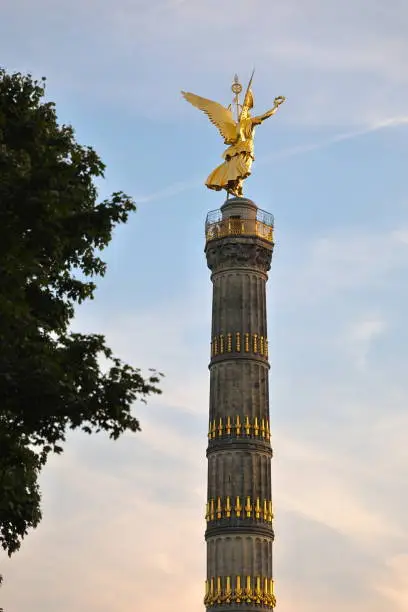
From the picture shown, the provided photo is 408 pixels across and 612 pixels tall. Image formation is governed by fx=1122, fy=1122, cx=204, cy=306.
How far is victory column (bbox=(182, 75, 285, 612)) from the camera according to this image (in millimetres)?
64812

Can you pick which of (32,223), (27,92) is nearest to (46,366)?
(32,223)

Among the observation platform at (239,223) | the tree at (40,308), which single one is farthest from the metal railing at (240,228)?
the tree at (40,308)

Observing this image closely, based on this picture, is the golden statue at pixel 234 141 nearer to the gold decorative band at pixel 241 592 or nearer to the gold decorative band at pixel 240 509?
the gold decorative band at pixel 240 509

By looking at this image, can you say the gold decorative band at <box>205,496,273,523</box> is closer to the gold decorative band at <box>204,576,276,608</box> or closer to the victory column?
the victory column

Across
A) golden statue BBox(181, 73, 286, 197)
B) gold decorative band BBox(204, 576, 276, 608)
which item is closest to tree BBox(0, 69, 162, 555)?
gold decorative band BBox(204, 576, 276, 608)

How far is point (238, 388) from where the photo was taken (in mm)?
68375

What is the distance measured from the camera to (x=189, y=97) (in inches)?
2992

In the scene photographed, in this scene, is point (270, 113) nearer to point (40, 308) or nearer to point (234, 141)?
point (234, 141)

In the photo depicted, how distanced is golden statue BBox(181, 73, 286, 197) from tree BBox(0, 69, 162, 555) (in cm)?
4060

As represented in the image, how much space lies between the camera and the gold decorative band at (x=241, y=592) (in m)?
64.1

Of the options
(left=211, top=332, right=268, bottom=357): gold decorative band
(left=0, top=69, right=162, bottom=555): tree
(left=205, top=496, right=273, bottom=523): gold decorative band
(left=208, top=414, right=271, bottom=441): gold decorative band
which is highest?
(left=211, top=332, right=268, bottom=357): gold decorative band

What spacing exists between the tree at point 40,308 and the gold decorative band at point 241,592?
32.5 meters

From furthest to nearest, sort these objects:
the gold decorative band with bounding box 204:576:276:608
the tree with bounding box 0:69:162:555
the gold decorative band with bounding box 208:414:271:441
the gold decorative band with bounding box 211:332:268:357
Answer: the gold decorative band with bounding box 211:332:268:357 → the gold decorative band with bounding box 208:414:271:441 → the gold decorative band with bounding box 204:576:276:608 → the tree with bounding box 0:69:162:555

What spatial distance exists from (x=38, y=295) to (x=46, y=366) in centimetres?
448
